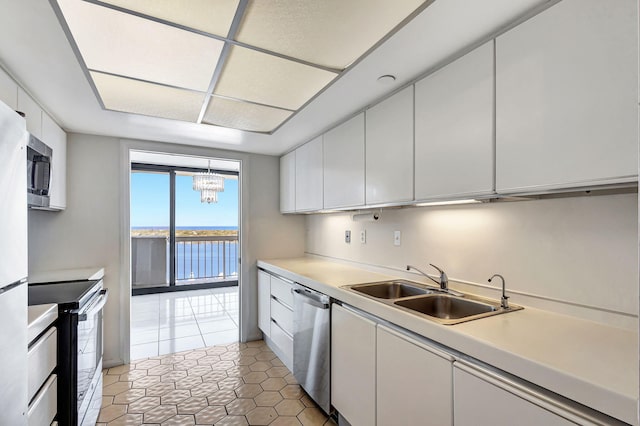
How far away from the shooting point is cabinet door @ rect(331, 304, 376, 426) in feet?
5.70

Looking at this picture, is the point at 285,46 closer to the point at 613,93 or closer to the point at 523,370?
the point at 613,93

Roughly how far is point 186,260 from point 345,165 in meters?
4.96

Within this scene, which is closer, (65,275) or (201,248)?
(65,275)

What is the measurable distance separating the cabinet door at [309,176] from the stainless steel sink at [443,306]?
1.40m

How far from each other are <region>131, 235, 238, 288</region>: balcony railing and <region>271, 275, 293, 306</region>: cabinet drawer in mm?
3680

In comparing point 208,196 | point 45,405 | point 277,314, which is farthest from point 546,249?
point 208,196

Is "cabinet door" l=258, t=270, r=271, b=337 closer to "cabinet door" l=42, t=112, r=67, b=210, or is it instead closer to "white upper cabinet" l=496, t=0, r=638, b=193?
"cabinet door" l=42, t=112, r=67, b=210

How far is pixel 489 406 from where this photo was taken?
3.63 feet

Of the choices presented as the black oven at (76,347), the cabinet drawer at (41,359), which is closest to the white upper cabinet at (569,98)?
the cabinet drawer at (41,359)

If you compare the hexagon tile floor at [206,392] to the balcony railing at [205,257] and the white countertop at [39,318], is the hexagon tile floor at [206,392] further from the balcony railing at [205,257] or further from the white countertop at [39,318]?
the balcony railing at [205,257]

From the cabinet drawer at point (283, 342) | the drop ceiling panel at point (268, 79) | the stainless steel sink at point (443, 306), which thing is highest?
Answer: the drop ceiling panel at point (268, 79)

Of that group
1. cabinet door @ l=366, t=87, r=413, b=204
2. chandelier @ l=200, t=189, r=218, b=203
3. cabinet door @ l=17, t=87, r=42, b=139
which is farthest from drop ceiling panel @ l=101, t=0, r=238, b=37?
chandelier @ l=200, t=189, r=218, b=203

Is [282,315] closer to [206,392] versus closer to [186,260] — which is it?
[206,392]

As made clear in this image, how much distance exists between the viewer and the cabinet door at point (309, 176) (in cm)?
300
